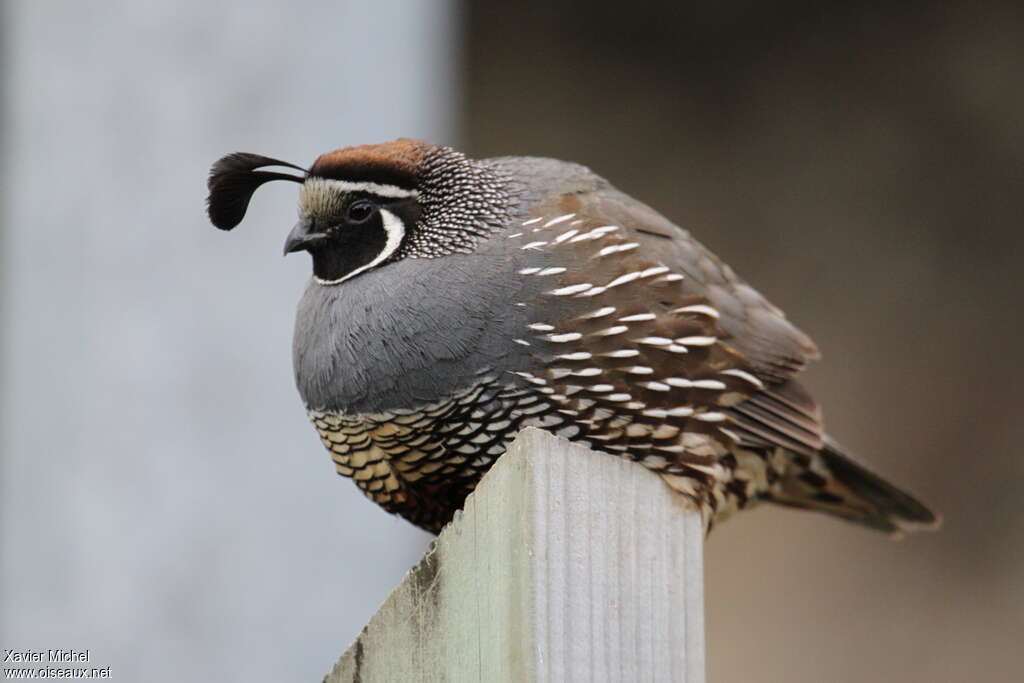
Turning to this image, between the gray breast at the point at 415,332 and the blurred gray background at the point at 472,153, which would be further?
the blurred gray background at the point at 472,153

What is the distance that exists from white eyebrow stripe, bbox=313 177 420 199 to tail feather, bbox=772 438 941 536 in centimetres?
130

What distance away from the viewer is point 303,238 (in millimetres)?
3240

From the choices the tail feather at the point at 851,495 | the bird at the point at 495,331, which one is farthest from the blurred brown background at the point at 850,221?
the bird at the point at 495,331

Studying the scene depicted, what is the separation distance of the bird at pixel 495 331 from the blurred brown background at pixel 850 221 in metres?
2.22

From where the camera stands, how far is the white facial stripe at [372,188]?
3197 millimetres

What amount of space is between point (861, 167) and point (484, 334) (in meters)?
3.15

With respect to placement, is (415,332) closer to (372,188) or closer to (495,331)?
(495,331)

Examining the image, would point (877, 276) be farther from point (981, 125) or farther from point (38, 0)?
point (38, 0)

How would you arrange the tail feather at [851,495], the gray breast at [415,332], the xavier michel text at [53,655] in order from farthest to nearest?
the xavier michel text at [53,655] < the tail feather at [851,495] < the gray breast at [415,332]

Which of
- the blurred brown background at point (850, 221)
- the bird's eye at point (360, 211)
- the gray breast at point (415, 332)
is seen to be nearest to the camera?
the gray breast at point (415, 332)

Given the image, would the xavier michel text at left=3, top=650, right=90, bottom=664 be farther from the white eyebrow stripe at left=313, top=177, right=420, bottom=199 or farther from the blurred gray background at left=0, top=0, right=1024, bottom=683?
the white eyebrow stripe at left=313, top=177, right=420, bottom=199

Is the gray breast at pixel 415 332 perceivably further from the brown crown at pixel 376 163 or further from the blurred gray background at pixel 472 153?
the blurred gray background at pixel 472 153

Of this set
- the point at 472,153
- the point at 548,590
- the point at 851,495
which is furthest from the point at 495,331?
the point at 472,153

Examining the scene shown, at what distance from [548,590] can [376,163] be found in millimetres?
1351
